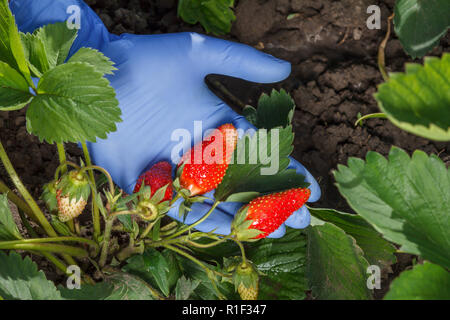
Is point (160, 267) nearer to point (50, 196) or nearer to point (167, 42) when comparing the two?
point (50, 196)

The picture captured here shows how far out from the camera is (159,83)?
1.06 metres

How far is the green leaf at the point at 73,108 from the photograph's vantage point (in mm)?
689

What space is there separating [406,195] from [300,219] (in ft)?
0.93

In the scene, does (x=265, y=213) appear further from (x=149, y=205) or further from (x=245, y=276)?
(x=149, y=205)

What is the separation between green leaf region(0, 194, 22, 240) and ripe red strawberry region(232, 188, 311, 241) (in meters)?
0.41

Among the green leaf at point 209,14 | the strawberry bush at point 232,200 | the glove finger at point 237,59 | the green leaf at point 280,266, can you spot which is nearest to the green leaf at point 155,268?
the strawberry bush at point 232,200

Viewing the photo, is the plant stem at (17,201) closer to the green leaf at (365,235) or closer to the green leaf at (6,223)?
the green leaf at (6,223)

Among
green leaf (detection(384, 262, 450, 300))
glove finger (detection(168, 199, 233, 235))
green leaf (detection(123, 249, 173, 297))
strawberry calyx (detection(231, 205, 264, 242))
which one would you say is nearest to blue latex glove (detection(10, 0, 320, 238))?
glove finger (detection(168, 199, 233, 235))

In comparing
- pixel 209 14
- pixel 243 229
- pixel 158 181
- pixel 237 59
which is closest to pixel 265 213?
pixel 243 229

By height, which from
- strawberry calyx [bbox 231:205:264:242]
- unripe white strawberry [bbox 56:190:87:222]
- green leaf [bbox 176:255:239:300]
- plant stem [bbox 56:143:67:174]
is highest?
plant stem [bbox 56:143:67:174]

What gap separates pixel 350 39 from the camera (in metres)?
1.20

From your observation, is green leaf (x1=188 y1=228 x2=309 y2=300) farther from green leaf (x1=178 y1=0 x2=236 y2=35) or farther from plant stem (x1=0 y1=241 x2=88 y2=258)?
green leaf (x1=178 y1=0 x2=236 y2=35)

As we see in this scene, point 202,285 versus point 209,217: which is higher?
point 209,217

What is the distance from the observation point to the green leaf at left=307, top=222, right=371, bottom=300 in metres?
0.93
